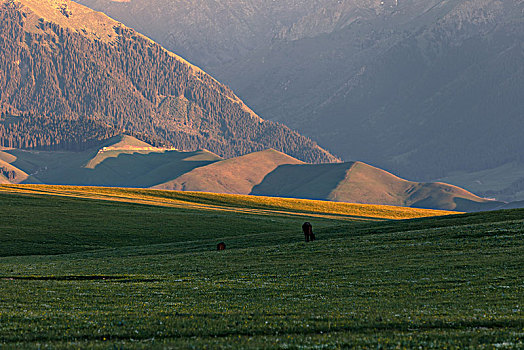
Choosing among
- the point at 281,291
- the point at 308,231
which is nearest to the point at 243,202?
the point at 308,231

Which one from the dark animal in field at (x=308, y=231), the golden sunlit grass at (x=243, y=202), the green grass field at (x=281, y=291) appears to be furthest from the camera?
the golden sunlit grass at (x=243, y=202)

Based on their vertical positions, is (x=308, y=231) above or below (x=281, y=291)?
above

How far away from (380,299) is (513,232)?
30.0m

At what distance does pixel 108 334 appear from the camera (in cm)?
2123

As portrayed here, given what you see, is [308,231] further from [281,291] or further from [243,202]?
[243,202]

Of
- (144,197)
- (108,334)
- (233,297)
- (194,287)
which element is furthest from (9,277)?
(144,197)

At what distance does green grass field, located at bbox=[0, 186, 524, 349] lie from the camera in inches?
819

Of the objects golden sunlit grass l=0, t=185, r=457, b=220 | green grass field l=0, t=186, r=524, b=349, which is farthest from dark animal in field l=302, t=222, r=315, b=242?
golden sunlit grass l=0, t=185, r=457, b=220

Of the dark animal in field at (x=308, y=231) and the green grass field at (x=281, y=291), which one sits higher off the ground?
the dark animal in field at (x=308, y=231)

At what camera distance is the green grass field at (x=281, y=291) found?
20812mm

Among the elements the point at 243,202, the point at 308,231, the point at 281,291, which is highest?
the point at 243,202

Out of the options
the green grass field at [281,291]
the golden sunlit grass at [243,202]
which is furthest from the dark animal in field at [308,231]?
the golden sunlit grass at [243,202]

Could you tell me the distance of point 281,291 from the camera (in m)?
33.6

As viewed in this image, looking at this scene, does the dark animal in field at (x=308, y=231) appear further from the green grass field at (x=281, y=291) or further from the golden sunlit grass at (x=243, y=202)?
the golden sunlit grass at (x=243, y=202)
